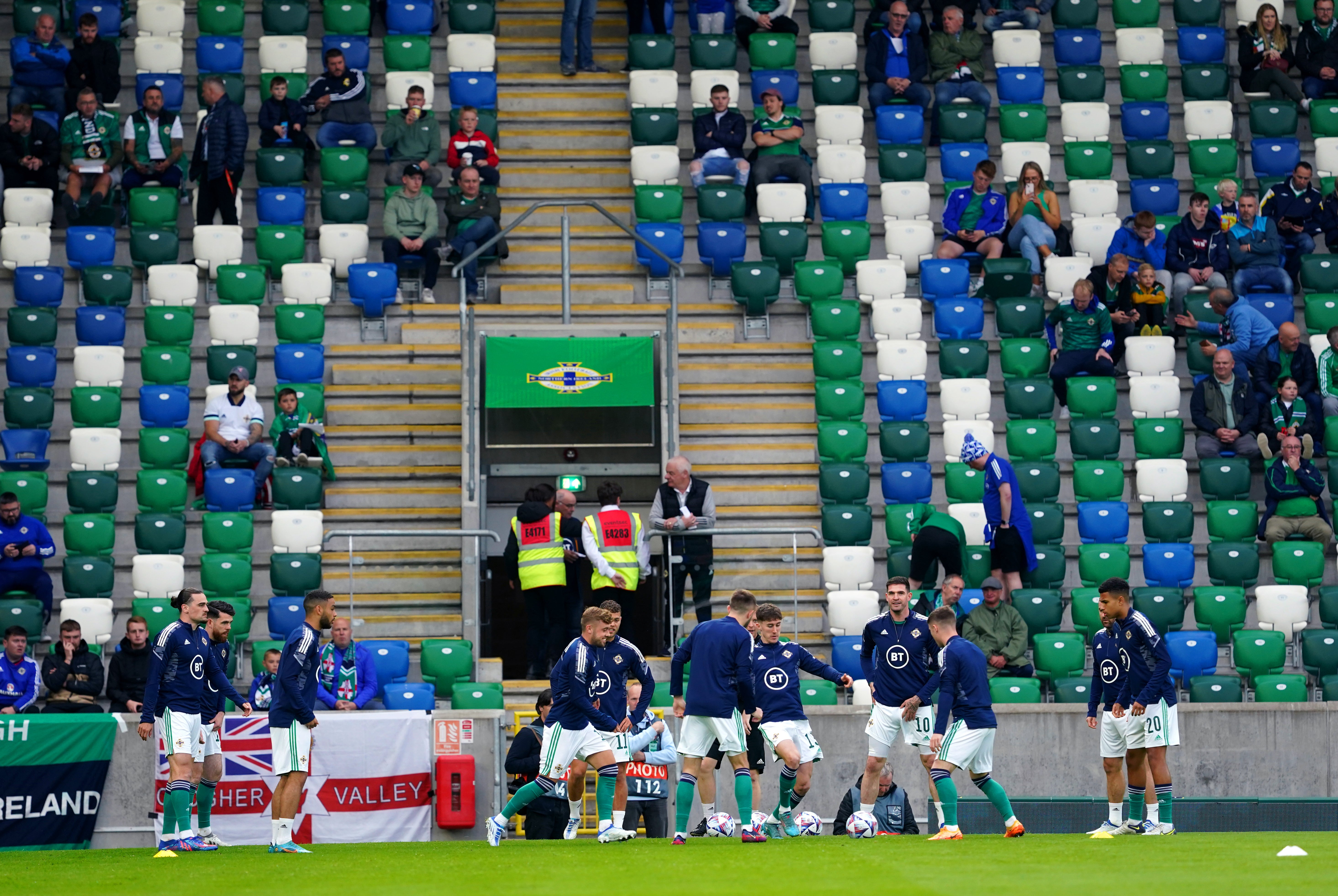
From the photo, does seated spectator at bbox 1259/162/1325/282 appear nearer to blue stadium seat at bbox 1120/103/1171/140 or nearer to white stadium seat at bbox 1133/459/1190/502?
blue stadium seat at bbox 1120/103/1171/140

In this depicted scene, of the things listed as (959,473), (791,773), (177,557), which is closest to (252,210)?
(177,557)

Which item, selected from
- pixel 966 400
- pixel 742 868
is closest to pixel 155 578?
pixel 966 400

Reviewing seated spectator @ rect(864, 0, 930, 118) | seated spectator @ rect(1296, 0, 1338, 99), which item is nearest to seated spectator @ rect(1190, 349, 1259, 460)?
seated spectator @ rect(864, 0, 930, 118)

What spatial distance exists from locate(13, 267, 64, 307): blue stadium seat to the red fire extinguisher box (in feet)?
27.8

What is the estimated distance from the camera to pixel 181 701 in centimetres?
1427

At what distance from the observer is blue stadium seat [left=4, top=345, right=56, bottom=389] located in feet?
69.0

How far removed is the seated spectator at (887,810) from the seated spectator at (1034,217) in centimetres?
810

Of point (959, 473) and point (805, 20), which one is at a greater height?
point (805, 20)

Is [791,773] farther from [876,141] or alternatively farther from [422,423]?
[876,141]

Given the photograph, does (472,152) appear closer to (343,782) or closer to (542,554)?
(542,554)

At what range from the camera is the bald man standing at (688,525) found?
1836 cm

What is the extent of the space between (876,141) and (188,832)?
13.6 m

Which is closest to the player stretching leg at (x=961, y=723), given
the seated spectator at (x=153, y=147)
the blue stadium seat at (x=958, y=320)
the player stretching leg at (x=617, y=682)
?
the player stretching leg at (x=617, y=682)

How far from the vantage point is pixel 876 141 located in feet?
79.9
